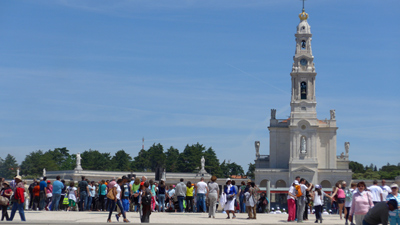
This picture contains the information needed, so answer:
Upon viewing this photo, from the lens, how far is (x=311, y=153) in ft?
300

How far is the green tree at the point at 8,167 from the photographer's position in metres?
135

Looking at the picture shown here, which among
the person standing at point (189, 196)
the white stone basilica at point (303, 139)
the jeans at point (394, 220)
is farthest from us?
the white stone basilica at point (303, 139)

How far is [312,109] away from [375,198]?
70.0 m

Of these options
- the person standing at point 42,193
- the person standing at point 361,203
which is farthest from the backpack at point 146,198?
the person standing at point 42,193

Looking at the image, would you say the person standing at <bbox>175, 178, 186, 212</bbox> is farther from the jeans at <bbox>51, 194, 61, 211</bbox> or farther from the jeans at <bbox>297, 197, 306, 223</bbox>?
the jeans at <bbox>297, 197, 306, 223</bbox>

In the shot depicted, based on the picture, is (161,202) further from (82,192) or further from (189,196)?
(82,192)

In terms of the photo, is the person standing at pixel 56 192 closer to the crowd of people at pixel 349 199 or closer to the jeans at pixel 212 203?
the jeans at pixel 212 203

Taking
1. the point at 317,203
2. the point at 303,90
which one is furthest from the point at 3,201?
the point at 303,90

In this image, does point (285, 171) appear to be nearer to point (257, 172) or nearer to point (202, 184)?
point (257, 172)

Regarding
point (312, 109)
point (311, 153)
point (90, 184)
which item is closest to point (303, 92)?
point (312, 109)

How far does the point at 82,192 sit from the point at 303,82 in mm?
64485

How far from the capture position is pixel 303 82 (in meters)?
92.8

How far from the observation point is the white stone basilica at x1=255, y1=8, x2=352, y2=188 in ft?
298

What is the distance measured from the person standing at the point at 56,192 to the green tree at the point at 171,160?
114m
